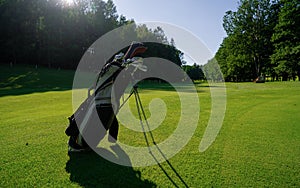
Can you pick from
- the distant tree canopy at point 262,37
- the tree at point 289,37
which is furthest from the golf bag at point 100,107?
the distant tree canopy at point 262,37

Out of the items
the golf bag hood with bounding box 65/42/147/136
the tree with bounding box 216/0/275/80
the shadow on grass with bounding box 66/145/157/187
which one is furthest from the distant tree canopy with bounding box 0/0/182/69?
the shadow on grass with bounding box 66/145/157/187

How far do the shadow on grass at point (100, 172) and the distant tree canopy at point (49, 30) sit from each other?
51.1m

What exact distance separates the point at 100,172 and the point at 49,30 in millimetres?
59844

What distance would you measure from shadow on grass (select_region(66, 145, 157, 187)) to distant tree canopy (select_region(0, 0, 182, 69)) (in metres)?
51.1

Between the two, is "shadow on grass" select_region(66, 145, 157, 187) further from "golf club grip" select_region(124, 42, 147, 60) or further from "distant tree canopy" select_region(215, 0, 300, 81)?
"distant tree canopy" select_region(215, 0, 300, 81)

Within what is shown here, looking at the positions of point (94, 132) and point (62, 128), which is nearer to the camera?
point (94, 132)

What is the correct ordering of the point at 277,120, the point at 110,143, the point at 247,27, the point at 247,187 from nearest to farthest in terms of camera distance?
1. the point at 247,187
2. the point at 110,143
3. the point at 277,120
4. the point at 247,27

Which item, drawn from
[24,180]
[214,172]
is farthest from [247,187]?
[24,180]

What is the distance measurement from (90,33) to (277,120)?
6101 cm

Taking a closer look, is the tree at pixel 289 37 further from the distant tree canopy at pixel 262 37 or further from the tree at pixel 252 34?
the tree at pixel 252 34

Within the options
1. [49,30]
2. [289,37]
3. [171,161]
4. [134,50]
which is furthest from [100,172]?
[49,30]

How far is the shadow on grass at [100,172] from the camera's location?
10.5 ft

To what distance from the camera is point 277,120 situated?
271 inches

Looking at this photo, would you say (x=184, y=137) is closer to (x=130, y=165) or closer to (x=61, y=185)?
(x=130, y=165)
